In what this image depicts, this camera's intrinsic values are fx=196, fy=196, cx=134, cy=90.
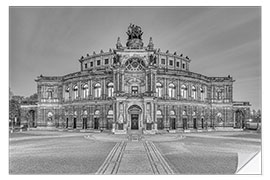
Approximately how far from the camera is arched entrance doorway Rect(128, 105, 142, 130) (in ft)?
135

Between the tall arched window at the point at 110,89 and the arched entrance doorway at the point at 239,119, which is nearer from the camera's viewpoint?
the tall arched window at the point at 110,89

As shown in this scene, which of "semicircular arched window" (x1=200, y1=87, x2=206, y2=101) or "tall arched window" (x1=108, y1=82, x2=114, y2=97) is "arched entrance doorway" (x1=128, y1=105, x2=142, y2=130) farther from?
"semicircular arched window" (x1=200, y1=87, x2=206, y2=101)

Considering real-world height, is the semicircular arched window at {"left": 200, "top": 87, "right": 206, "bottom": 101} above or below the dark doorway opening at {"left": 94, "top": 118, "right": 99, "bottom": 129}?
above

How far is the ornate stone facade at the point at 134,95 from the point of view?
135 feet

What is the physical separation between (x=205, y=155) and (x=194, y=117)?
32028 millimetres

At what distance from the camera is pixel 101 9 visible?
18453 mm

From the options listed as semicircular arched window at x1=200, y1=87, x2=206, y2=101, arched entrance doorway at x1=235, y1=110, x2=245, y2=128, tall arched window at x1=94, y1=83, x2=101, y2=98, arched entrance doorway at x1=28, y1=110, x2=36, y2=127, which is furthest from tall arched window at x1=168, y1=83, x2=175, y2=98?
arched entrance doorway at x1=28, y1=110, x2=36, y2=127

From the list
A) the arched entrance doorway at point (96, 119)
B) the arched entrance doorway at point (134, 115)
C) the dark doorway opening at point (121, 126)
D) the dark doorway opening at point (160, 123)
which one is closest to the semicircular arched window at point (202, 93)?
the dark doorway opening at point (160, 123)

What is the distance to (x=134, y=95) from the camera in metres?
41.0

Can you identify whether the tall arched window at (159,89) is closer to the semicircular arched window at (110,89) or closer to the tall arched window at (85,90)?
the semicircular arched window at (110,89)

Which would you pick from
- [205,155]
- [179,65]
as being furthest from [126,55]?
[205,155]

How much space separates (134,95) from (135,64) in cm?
684

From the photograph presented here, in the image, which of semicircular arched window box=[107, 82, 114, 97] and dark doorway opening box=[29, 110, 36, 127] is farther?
dark doorway opening box=[29, 110, 36, 127]
